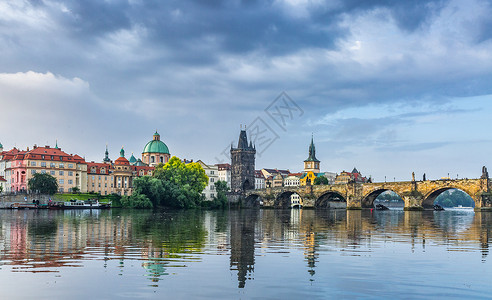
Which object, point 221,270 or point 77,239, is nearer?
point 221,270

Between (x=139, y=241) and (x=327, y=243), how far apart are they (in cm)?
1013

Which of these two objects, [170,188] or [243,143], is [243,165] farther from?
[170,188]

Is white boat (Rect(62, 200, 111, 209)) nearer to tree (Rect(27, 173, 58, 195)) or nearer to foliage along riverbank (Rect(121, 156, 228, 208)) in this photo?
foliage along riverbank (Rect(121, 156, 228, 208))

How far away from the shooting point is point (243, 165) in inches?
7569

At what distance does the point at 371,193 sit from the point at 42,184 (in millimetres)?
80221

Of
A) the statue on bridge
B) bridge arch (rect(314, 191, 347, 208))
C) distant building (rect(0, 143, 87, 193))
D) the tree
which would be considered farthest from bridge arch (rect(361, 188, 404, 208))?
distant building (rect(0, 143, 87, 193))

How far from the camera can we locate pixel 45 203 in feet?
393

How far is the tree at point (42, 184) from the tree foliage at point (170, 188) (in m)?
21.6

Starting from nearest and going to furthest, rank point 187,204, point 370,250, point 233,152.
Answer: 1. point 370,250
2. point 187,204
3. point 233,152

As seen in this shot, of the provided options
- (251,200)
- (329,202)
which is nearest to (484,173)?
(329,202)

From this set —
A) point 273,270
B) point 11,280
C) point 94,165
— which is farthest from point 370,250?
point 94,165

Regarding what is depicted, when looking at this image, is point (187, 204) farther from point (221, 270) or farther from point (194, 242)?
point (221, 270)

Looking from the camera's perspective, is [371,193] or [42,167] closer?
[371,193]

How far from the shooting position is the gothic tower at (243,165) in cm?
19100
